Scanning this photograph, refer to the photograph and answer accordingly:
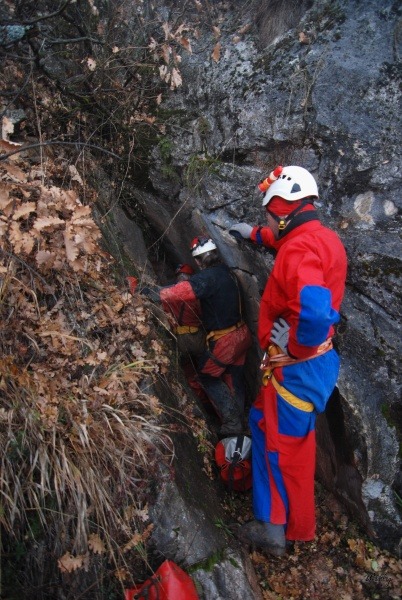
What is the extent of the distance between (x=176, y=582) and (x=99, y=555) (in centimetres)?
56

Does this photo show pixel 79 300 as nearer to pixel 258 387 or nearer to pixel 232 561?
pixel 232 561

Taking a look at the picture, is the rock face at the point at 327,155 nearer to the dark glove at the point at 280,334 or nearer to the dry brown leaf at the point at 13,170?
the dark glove at the point at 280,334

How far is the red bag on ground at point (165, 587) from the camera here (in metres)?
2.89

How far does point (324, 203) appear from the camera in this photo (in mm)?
4516

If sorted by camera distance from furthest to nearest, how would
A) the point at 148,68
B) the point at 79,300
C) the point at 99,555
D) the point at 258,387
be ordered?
the point at 258,387 → the point at 148,68 → the point at 79,300 → the point at 99,555

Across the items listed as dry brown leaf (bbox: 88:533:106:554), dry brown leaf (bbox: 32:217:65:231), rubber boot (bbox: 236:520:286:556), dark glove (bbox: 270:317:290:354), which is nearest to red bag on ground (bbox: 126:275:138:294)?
dry brown leaf (bbox: 32:217:65:231)

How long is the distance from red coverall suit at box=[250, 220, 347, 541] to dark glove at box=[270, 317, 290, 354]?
0.22ft

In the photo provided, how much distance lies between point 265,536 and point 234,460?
700 mm

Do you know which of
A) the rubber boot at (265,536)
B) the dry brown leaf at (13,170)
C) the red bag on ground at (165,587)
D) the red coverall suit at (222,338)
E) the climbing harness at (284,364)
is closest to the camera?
the red bag on ground at (165,587)

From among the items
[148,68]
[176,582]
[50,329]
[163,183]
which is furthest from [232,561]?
[148,68]

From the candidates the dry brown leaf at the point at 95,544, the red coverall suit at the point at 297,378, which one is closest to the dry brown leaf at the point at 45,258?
the red coverall suit at the point at 297,378

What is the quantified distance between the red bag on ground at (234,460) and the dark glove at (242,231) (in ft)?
6.69

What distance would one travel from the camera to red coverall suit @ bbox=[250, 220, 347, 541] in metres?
3.46

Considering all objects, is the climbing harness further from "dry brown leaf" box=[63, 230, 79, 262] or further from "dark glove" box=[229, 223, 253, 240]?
"dry brown leaf" box=[63, 230, 79, 262]
